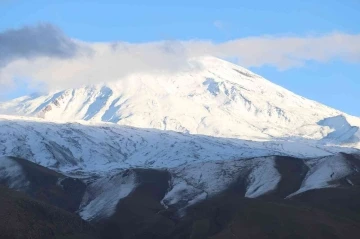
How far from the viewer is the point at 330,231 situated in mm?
173500

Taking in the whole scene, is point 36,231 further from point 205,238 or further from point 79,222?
point 205,238

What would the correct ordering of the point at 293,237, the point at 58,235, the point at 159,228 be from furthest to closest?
1. the point at 159,228
2. the point at 58,235
3. the point at 293,237

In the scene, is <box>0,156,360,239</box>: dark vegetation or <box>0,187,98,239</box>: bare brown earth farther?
<box>0,187,98,239</box>: bare brown earth

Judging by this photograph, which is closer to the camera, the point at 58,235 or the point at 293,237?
the point at 293,237

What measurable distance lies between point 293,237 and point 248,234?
1039 centimetres

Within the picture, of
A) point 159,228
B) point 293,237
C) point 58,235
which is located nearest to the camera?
point 293,237

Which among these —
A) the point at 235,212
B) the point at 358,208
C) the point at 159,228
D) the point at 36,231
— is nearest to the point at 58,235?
the point at 36,231

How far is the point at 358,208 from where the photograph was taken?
19412 cm

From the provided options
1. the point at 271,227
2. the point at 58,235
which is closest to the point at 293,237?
the point at 271,227

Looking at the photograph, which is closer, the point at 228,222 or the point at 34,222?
the point at 34,222

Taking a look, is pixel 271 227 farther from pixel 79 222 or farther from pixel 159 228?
pixel 79 222

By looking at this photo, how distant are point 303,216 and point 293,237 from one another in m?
11.8

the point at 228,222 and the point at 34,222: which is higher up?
the point at 228,222

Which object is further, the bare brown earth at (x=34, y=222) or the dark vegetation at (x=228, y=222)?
the bare brown earth at (x=34, y=222)
